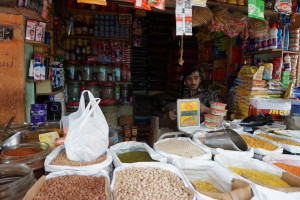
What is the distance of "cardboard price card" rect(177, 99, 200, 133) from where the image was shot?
201cm

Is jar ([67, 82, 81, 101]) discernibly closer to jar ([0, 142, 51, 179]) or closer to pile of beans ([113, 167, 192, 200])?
jar ([0, 142, 51, 179])

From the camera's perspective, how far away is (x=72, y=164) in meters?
1.08

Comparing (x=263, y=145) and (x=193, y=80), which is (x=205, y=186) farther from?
(x=193, y=80)

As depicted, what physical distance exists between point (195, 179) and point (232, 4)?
236 cm

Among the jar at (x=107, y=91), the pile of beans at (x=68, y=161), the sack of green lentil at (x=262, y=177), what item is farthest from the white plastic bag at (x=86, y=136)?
the jar at (x=107, y=91)

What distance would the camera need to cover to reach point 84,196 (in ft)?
2.85

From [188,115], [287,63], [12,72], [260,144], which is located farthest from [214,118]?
[12,72]

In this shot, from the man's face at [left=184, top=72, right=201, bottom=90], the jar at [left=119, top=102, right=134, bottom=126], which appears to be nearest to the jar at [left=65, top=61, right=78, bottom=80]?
the jar at [left=119, top=102, right=134, bottom=126]

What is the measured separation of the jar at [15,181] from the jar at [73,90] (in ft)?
11.4

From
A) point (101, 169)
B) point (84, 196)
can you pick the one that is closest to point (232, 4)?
point (101, 169)

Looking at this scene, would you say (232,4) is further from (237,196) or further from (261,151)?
(237,196)

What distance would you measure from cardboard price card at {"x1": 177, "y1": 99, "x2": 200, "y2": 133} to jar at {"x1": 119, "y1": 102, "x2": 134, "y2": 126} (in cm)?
218

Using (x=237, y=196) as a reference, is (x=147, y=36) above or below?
above

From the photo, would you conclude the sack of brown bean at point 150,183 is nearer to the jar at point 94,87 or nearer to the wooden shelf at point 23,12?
the wooden shelf at point 23,12
